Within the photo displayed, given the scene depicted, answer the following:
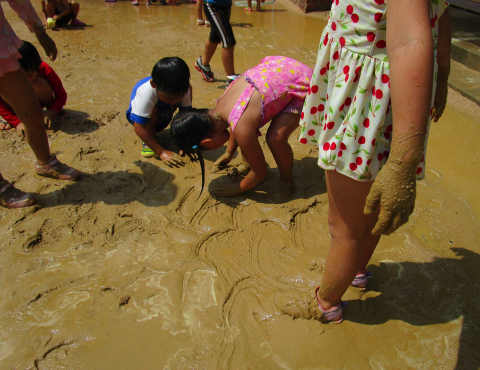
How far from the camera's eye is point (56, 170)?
2488 millimetres

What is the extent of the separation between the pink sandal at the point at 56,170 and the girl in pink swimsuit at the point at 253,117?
0.96 meters

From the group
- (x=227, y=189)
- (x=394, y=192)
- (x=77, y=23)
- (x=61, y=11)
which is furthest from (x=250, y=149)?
(x=61, y=11)

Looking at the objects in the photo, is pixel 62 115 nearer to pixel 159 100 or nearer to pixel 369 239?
pixel 159 100

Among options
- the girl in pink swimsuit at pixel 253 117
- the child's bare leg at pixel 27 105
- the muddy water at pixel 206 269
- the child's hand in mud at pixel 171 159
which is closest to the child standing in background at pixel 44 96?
the muddy water at pixel 206 269

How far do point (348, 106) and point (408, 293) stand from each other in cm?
116

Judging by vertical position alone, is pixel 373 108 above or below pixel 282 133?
above

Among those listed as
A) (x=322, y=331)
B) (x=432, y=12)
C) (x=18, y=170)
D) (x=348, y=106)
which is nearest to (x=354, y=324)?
(x=322, y=331)

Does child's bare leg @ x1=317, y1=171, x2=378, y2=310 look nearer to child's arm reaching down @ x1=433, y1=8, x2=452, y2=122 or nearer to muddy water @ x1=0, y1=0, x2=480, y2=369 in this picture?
muddy water @ x1=0, y1=0, x2=480, y2=369

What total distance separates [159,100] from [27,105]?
0.95 m

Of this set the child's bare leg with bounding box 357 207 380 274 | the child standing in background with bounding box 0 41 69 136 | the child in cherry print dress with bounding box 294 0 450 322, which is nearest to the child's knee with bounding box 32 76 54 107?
the child standing in background with bounding box 0 41 69 136

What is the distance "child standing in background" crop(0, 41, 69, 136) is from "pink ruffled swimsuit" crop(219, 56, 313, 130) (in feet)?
6.34

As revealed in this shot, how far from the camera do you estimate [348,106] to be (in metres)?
1.11

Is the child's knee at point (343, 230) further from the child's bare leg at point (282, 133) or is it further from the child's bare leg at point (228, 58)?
the child's bare leg at point (228, 58)

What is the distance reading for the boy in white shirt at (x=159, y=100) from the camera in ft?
7.81
